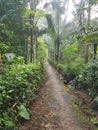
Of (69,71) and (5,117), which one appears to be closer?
(5,117)

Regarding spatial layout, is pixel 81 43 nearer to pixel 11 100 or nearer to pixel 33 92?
pixel 33 92

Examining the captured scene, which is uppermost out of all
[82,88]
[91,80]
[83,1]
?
[83,1]

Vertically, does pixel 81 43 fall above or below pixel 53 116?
above

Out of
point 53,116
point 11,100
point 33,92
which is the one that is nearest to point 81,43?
point 33,92

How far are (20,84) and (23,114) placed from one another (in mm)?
1032

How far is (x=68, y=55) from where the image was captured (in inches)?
631

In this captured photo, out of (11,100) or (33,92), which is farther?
(33,92)

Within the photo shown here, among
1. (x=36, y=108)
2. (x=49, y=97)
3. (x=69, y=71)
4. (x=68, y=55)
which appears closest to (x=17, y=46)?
(x=69, y=71)

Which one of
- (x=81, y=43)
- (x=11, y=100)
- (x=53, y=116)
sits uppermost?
(x=81, y=43)

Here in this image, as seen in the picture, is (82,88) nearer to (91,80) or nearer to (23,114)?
(91,80)

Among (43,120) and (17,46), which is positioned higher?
(17,46)

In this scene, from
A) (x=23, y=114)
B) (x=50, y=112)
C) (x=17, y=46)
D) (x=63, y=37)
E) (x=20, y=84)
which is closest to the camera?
(x=23, y=114)

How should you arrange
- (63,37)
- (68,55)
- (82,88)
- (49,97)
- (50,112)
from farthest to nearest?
(63,37) < (68,55) < (82,88) < (49,97) < (50,112)

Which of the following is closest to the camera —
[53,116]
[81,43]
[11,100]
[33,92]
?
[11,100]
